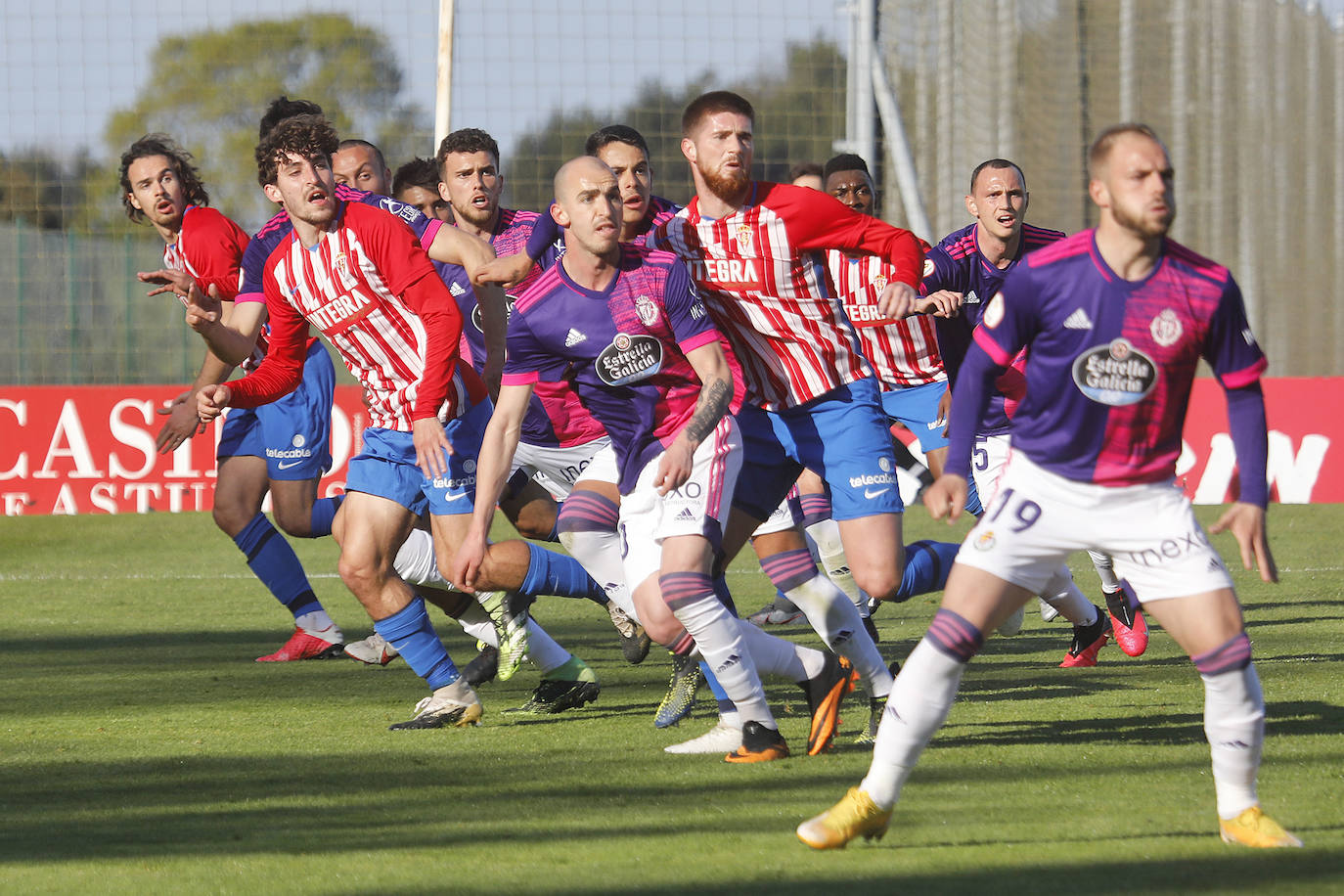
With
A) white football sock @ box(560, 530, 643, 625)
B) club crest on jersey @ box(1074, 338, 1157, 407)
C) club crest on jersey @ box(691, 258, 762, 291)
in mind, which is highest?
club crest on jersey @ box(691, 258, 762, 291)

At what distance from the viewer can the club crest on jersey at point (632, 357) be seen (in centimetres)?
565

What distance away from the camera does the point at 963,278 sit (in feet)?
24.9

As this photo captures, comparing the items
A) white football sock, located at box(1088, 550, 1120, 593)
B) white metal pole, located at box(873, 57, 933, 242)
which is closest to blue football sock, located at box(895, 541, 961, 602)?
white football sock, located at box(1088, 550, 1120, 593)

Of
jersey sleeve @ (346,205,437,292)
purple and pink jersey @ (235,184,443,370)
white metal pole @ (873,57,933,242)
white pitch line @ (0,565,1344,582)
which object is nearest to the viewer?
jersey sleeve @ (346,205,437,292)

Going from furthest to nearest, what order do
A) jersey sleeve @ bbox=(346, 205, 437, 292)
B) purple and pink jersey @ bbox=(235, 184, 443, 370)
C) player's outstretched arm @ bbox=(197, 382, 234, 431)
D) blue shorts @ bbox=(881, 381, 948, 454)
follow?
blue shorts @ bbox=(881, 381, 948, 454) → purple and pink jersey @ bbox=(235, 184, 443, 370) → jersey sleeve @ bbox=(346, 205, 437, 292) → player's outstretched arm @ bbox=(197, 382, 234, 431)

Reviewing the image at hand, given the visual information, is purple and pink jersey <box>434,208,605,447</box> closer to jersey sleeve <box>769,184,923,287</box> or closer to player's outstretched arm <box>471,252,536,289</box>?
player's outstretched arm <box>471,252,536,289</box>

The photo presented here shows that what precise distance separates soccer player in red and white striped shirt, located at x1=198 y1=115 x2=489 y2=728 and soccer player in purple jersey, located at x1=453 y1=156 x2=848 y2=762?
0.58 m

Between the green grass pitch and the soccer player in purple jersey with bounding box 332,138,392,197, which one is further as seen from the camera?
the soccer player in purple jersey with bounding box 332,138,392,197

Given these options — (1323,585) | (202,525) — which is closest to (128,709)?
(1323,585)

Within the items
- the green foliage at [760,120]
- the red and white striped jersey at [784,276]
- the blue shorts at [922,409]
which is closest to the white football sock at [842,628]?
the red and white striped jersey at [784,276]

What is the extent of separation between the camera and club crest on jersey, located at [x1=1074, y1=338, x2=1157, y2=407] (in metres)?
4.15

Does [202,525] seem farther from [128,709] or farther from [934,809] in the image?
[934,809]

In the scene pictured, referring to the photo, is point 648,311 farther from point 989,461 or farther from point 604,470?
point 989,461

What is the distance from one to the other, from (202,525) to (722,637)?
419 inches
